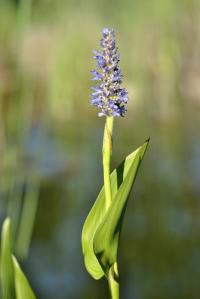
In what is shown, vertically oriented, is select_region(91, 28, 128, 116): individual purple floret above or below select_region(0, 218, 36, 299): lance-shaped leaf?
above

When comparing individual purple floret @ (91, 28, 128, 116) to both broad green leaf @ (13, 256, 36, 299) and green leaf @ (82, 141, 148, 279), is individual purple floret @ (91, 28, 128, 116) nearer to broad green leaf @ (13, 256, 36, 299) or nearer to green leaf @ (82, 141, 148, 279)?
green leaf @ (82, 141, 148, 279)

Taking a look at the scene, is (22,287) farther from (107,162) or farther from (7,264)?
(107,162)

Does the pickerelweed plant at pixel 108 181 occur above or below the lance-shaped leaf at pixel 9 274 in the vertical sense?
above

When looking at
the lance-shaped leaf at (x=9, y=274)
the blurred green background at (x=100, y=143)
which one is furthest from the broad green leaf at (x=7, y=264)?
the blurred green background at (x=100, y=143)

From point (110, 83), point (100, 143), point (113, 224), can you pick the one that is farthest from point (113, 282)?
point (100, 143)

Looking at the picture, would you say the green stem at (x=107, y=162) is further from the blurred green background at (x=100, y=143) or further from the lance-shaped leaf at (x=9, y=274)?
the blurred green background at (x=100, y=143)

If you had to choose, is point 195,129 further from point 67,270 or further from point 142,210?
point 67,270

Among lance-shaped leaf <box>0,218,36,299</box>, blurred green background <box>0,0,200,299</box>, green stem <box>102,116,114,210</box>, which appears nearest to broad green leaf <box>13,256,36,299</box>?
lance-shaped leaf <box>0,218,36,299</box>

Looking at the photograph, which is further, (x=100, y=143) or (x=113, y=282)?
(x=100, y=143)
